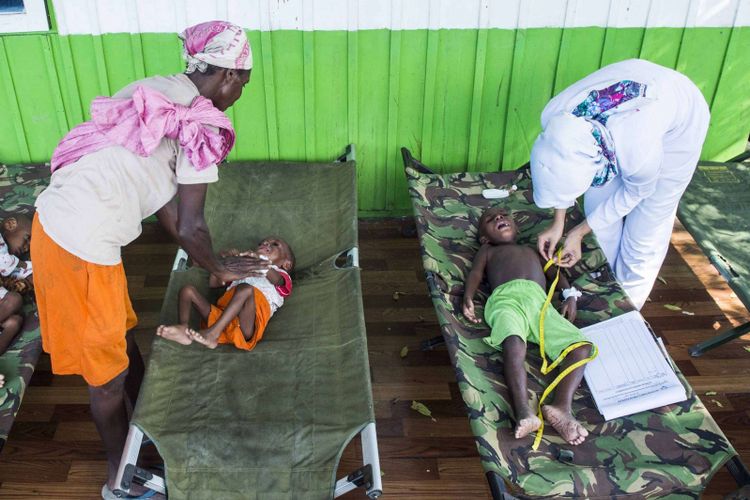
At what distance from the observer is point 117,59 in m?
3.75

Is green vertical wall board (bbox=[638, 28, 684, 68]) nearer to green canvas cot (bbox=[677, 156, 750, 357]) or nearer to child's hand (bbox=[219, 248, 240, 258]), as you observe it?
green canvas cot (bbox=[677, 156, 750, 357])

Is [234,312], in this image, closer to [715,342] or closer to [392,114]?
[392,114]

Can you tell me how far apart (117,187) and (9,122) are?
2.33 m

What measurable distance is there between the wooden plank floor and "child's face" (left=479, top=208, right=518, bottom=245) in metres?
0.55

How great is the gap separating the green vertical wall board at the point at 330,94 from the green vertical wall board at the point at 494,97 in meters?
0.87

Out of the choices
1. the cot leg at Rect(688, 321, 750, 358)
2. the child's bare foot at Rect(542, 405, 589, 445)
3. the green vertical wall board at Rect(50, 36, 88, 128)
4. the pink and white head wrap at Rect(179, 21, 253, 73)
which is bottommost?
the cot leg at Rect(688, 321, 750, 358)

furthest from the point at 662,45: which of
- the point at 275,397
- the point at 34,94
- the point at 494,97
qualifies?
the point at 34,94

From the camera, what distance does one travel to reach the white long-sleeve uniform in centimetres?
256

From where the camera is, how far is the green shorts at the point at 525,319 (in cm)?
277

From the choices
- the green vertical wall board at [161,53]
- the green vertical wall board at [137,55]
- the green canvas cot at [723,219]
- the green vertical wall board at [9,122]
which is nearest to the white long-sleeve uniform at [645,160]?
the green canvas cot at [723,219]

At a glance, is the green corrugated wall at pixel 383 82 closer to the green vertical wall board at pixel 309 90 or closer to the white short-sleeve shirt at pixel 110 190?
the green vertical wall board at pixel 309 90

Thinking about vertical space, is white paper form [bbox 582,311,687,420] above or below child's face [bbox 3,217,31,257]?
below

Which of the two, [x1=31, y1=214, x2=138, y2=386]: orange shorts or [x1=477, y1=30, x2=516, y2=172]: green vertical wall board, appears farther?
[x1=477, y1=30, x2=516, y2=172]: green vertical wall board

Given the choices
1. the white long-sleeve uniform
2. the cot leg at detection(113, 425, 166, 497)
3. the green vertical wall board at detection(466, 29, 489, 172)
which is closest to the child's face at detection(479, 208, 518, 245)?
the white long-sleeve uniform
